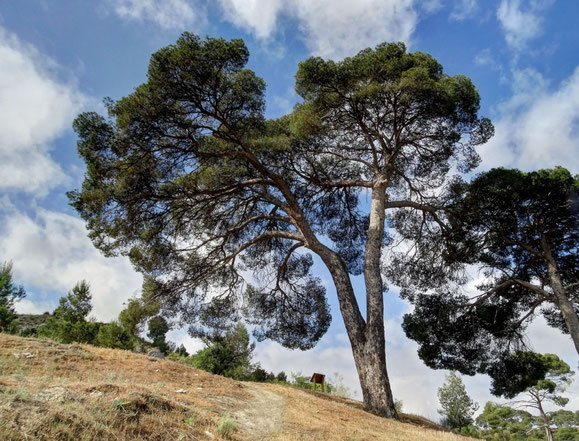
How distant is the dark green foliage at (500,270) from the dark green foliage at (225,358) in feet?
26.7

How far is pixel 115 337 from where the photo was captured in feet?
63.7

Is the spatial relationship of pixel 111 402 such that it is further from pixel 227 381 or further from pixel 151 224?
→ pixel 151 224

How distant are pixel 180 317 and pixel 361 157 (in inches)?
349

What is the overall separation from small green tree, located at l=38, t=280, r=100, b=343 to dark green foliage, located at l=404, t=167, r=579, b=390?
15527mm

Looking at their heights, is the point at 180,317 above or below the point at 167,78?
below

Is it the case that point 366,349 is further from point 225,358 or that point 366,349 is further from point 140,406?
point 225,358

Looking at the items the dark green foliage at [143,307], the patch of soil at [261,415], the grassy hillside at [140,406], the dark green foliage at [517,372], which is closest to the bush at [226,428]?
the grassy hillside at [140,406]

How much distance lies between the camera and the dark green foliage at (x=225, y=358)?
55.6ft

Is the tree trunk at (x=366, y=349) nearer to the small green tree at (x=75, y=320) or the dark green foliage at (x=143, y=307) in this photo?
the dark green foliage at (x=143, y=307)

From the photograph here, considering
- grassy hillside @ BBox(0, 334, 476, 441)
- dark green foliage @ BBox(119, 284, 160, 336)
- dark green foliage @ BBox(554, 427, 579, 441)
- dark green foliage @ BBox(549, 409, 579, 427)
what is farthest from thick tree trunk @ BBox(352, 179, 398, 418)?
dark green foliage @ BBox(549, 409, 579, 427)

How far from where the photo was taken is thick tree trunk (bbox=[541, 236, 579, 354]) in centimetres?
1138

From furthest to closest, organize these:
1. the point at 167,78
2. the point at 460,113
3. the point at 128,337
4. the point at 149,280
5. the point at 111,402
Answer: the point at 128,337 < the point at 149,280 < the point at 460,113 < the point at 167,78 < the point at 111,402

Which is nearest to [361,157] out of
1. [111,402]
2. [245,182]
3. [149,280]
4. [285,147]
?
[285,147]

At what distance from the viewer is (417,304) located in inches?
573
